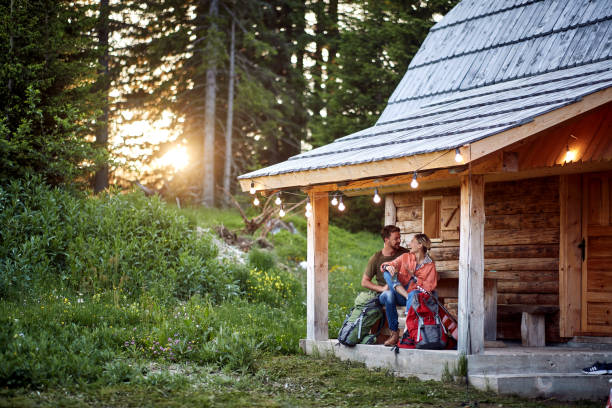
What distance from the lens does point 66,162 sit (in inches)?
546

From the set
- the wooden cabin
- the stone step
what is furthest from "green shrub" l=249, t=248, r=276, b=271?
the stone step

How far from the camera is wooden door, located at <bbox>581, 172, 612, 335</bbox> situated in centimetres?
895

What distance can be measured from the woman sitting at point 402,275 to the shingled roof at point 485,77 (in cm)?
138

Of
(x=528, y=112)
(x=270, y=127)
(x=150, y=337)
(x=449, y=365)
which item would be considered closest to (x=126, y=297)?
(x=150, y=337)

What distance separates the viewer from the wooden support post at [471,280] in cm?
742

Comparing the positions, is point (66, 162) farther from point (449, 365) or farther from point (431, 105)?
point (449, 365)

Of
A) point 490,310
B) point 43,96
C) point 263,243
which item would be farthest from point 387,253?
point 43,96

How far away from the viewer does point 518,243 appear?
9.95 metres

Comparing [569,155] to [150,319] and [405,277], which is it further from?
[150,319]

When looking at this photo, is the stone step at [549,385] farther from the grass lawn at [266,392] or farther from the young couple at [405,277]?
the young couple at [405,277]

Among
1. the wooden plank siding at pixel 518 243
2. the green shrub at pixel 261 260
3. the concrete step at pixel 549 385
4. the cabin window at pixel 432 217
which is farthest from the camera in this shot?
the green shrub at pixel 261 260

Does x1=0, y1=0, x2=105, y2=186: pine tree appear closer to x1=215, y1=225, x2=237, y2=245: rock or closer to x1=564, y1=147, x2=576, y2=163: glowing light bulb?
x1=215, y1=225, x2=237, y2=245: rock

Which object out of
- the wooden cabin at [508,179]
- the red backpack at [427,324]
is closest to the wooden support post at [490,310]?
the wooden cabin at [508,179]

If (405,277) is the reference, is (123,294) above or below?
below
